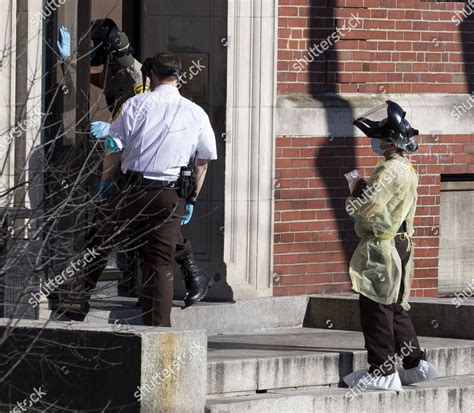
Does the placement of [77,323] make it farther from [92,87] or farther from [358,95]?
[358,95]

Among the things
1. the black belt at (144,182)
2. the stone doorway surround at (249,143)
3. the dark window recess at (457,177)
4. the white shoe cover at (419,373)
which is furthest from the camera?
the dark window recess at (457,177)

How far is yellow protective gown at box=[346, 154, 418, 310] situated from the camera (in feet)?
30.7

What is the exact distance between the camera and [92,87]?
1162 cm

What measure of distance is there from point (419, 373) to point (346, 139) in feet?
9.08

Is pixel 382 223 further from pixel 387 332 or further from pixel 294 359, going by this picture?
pixel 294 359

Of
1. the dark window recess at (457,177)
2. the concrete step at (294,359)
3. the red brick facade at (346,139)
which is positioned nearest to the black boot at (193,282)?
the concrete step at (294,359)

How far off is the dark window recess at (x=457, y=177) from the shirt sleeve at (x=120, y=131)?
4159 mm

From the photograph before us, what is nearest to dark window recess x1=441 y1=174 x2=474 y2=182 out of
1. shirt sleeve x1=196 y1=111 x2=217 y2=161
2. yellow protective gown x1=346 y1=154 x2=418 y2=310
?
yellow protective gown x1=346 y1=154 x2=418 y2=310

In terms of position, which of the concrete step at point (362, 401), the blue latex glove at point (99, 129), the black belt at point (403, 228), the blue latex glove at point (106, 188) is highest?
the blue latex glove at point (99, 129)

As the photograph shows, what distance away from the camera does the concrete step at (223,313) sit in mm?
10852

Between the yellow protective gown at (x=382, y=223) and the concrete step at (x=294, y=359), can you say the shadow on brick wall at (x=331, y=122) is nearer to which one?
the concrete step at (x=294, y=359)

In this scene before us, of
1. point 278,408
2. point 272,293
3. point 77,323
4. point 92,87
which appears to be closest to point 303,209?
point 272,293

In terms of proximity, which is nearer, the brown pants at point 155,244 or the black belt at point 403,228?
the brown pants at point 155,244

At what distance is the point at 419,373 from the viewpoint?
32.2 feet
